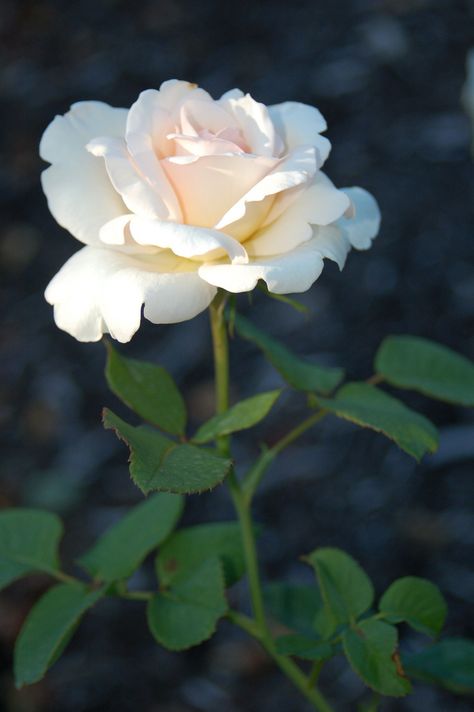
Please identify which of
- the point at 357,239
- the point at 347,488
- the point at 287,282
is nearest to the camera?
the point at 287,282

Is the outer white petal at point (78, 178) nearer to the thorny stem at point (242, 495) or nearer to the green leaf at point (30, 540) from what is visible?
the thorny stem at point (242, 495)

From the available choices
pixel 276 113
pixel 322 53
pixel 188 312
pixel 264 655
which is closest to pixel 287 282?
pixel 188 312

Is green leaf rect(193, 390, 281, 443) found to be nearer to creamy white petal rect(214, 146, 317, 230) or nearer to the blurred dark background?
creamy white petal rect(214, 146, 317, 230)

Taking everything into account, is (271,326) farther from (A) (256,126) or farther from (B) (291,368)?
(A) (256,126)

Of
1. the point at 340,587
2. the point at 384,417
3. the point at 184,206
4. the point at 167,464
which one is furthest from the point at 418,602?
the point at 184,206

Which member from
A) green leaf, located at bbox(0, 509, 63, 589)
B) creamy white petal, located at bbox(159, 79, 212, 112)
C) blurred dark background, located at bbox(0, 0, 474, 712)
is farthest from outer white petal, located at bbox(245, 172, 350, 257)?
blurred dark background, located at bbox(0, 0, 474, 712)

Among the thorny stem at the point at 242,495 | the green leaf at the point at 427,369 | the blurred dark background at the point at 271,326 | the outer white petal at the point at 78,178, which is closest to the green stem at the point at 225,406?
the thorny stem at the point at 242,495

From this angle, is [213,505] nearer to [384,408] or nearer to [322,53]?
[384,408]

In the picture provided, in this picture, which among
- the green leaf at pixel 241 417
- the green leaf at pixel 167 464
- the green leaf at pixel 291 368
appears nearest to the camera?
the green leaf at pixel 167 464
